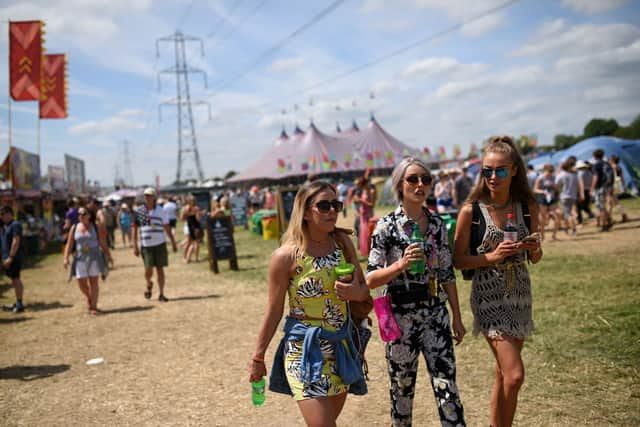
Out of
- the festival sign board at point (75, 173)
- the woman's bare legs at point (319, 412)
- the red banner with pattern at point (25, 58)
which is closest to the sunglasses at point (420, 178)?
the woman's bare legs at point (319, 412)

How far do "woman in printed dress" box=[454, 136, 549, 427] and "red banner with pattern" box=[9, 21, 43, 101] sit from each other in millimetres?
13748

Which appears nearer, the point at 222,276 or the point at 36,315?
the point at 36,315

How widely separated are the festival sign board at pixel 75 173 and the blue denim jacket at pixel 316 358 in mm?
39691

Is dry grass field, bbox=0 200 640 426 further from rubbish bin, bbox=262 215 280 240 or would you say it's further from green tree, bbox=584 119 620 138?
green tree, bbox=584 119 620 138

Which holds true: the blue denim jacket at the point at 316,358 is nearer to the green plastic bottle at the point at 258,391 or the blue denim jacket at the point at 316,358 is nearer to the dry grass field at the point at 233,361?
the green plastic bottle at the point at 258,391

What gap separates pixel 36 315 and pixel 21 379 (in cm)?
410

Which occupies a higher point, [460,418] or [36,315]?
[460,418]

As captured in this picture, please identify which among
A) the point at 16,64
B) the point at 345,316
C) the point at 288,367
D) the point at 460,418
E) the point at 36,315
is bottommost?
the point at 36,315

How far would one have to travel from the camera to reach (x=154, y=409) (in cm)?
500

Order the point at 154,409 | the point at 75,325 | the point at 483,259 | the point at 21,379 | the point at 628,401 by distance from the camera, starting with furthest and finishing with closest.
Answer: the point at 75,325
the point at 21,379
the point at 154,409
the point at 628,401
the point at 483,259

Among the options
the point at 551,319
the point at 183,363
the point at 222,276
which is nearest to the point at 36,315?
the point at 222,276

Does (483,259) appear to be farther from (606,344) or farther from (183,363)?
(183,363)

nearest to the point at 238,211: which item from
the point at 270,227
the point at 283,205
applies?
the point at 270,227

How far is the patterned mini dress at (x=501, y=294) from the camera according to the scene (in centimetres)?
336
